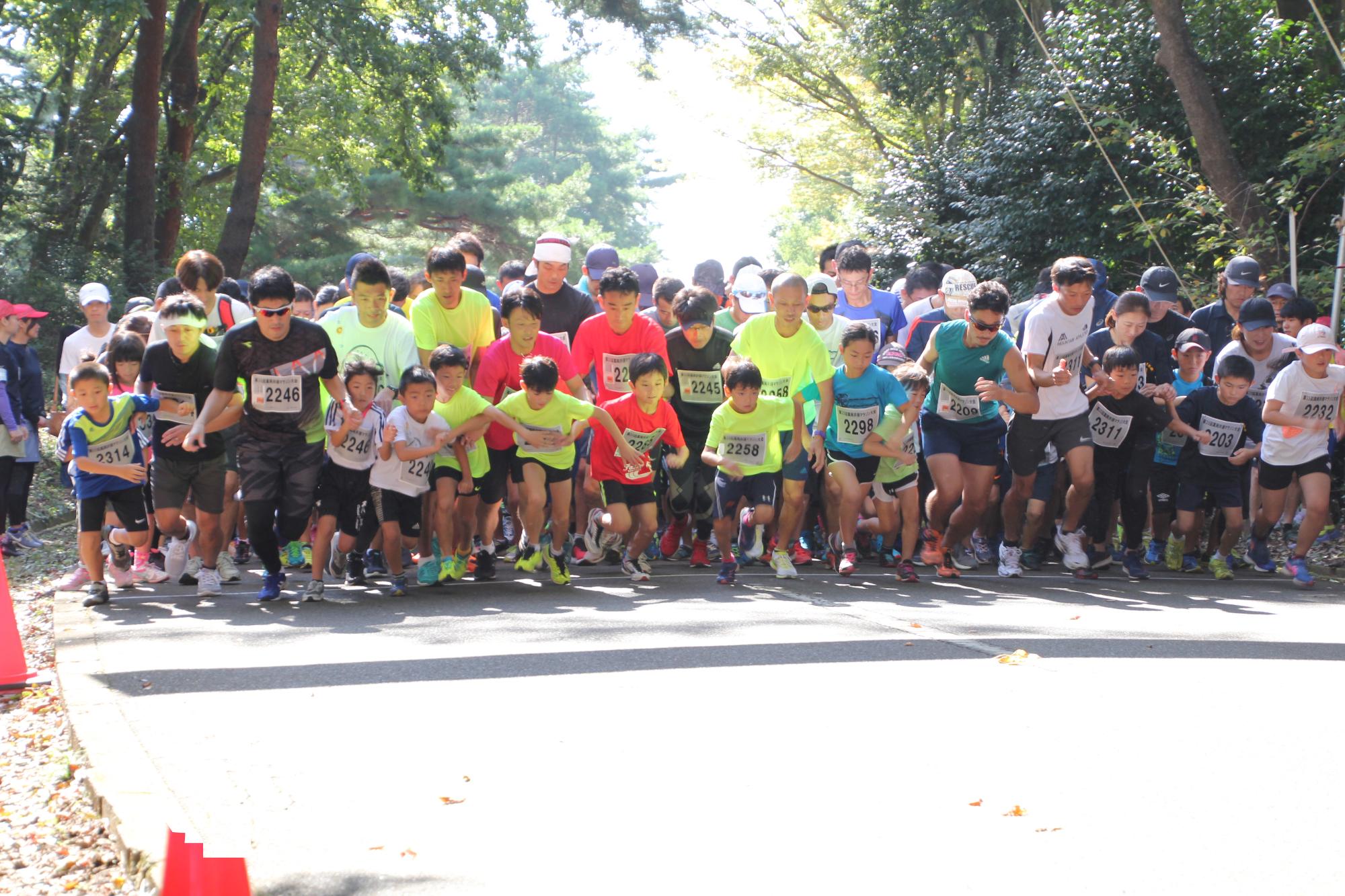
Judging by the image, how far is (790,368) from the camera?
9.73 metres

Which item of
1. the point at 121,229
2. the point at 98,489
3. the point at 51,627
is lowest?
the point at 51,627

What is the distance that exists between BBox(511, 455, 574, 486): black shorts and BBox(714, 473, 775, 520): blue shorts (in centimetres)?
103

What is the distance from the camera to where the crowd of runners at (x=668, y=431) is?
340 inches

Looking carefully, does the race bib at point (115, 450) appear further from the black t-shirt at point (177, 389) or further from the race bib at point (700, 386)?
the race bib at point (700, 386)

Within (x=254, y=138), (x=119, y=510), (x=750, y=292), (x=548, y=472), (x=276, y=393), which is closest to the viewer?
(x=276, y=393)

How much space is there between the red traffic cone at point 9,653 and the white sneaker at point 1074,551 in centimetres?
696

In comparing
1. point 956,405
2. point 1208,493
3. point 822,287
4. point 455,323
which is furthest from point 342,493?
point 1208,493

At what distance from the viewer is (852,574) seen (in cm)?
1010

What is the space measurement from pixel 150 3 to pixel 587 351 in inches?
589

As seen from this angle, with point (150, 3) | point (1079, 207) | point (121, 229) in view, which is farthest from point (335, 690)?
point (121, 229)

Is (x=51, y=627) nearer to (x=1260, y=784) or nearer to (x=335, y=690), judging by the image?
(x=335, y=690)

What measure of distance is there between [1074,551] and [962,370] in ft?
Result: 5.50

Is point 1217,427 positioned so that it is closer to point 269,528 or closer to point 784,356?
point 784,356

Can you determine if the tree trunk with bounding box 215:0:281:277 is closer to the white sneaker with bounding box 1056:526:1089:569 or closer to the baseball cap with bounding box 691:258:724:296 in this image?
the baseball cap with bounding box 691:258:724:296
